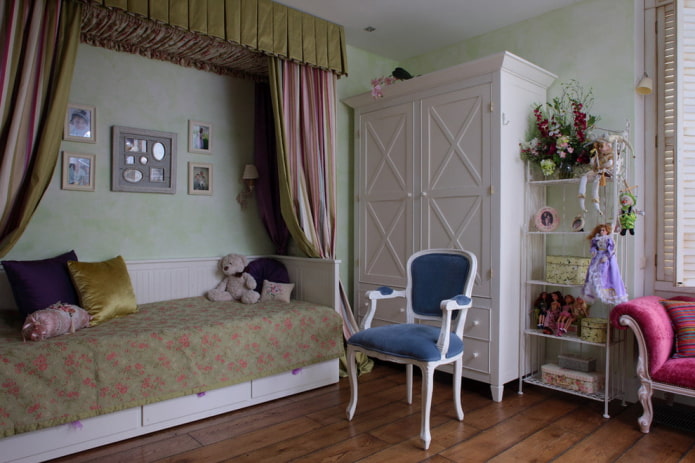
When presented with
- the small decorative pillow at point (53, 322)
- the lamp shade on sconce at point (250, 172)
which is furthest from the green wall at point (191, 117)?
the small decorative pillow at point (53, 322)

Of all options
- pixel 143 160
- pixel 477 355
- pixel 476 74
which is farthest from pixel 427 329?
pixel 143 160

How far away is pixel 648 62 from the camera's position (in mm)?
3396

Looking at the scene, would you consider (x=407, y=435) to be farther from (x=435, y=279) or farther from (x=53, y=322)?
(x=53, y=322)

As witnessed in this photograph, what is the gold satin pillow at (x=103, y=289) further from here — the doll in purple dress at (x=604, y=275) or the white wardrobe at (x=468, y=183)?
the doll in purple dress at (x=604, y=275)

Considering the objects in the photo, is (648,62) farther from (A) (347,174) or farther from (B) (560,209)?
(A) (347,174)

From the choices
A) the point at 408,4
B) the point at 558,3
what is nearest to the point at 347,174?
the point at 408,4

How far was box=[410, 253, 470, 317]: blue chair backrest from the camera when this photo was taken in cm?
309

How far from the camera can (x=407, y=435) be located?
2770 mm

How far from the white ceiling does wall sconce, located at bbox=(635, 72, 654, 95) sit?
811 mm

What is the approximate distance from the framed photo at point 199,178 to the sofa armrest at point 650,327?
3021 millimetres

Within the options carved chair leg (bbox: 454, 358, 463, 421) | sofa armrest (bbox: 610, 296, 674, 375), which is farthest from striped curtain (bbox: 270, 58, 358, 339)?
sofa armrest (bbox: 610, 296, 674, 375)

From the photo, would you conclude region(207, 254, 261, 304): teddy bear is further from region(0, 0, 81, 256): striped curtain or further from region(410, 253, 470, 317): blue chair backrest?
region(0, 0, 81, 256): striped curtain

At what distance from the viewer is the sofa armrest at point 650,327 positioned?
280 cm

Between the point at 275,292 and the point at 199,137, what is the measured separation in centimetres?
137
